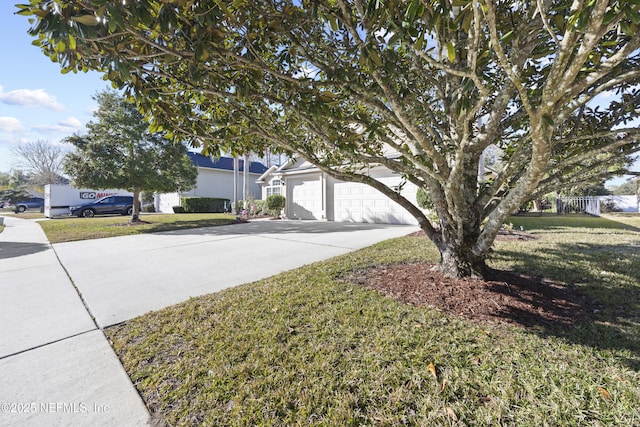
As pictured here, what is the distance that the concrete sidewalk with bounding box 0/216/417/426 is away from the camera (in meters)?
1.72

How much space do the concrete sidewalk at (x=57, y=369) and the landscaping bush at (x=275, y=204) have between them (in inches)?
484

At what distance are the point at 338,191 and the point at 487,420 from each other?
11.9 meters

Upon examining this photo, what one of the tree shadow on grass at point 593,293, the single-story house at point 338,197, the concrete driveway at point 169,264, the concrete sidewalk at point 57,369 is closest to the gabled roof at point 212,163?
the single-story house at point 338,197

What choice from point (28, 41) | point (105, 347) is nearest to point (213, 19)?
point (28, 41)

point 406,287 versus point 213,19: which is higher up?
point 213,19

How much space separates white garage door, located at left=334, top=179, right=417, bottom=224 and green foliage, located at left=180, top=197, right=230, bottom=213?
1165 centimetres

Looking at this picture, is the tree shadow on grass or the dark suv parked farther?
the dark suv parked

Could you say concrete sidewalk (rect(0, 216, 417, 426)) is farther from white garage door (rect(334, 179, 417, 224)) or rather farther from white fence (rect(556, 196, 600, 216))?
white fence (rect(556, 196, 600, 216))

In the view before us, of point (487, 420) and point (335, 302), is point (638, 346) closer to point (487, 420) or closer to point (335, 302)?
point (487, 420)

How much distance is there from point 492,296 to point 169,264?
519cm

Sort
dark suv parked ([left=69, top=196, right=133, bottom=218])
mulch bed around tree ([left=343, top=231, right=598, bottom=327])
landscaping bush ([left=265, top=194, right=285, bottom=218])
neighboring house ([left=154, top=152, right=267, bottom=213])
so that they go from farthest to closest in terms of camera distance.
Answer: neighboring house ([left=154, top=152, right=267, bottom=213]), dark suv parked ([left=69, top=196, right=133, bottom=218]), landscaping bush ([left=265, top=194, right=285, bottom=218]), mulch bed around tree ([left=343, top=231, right=598, bottom=327])

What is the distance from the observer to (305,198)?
571 inches

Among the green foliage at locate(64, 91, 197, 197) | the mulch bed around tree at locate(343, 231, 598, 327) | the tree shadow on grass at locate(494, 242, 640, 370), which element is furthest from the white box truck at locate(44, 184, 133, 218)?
the tree shadow on grass at locate(494, 242, 640, 370)

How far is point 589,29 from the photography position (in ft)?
5.08
